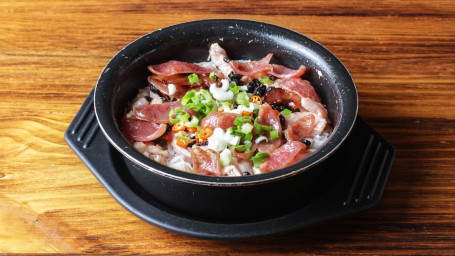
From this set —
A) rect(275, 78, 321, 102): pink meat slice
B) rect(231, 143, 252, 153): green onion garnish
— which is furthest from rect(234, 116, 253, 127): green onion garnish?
rect(275, 78, 321, 102): pink meat slice

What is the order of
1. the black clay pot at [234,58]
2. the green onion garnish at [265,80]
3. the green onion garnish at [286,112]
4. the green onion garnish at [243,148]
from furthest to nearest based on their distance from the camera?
the green onion garnish at [265,80] → the green onion garnish at [286,112] → the green onion garnish at [243,148] → the black clay pot at [234,58]

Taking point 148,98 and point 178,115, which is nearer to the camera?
point 178,115

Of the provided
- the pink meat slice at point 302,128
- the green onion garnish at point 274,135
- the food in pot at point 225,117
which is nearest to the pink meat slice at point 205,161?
the food in pot at point 225,117

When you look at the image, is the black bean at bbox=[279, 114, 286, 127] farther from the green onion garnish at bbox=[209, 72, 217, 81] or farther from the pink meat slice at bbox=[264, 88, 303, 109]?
the green onion garnish at bbox=[209, 72, 217, 81]

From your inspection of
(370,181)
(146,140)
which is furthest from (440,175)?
(146,140)

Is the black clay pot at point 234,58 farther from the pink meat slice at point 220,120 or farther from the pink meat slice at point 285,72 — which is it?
the pink meat slice at point 220,120

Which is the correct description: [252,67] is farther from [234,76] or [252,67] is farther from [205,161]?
[205,161]

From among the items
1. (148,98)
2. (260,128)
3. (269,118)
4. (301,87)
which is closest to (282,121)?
(269,118)

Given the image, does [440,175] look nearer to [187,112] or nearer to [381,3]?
[187,112]
